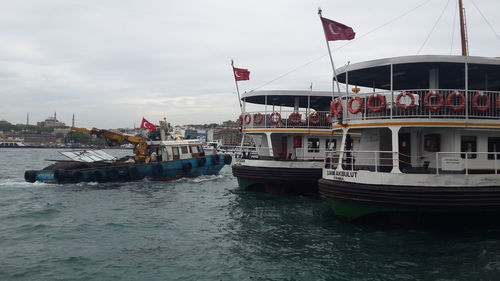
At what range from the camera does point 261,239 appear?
1157 cm

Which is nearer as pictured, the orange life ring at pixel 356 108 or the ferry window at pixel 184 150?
the orange life ring at pixel 356 108

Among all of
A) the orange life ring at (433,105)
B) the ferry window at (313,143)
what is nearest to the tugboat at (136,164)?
the ferry window at (313,143)

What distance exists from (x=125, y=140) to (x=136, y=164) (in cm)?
298

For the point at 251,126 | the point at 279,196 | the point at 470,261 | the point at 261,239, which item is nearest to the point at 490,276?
the point at 470,261

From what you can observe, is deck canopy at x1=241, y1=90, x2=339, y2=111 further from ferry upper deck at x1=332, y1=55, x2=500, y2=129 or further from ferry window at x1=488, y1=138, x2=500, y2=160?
ferry window at x1=488, y1=138, x2=500, y2=160

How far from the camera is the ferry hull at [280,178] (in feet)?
62.8

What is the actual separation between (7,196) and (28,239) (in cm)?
1006

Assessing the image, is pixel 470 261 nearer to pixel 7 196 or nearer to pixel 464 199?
pixel 464 199

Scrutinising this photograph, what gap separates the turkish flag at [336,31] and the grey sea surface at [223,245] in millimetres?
6358

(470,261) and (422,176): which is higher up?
(422,176)

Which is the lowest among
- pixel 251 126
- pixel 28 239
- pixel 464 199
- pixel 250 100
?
pixel 28 239

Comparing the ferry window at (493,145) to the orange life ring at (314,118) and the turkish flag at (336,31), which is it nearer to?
the turkish flag at (336,31)

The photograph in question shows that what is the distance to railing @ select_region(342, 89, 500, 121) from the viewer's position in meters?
12.1

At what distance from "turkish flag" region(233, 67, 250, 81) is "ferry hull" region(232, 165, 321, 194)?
5291mm
